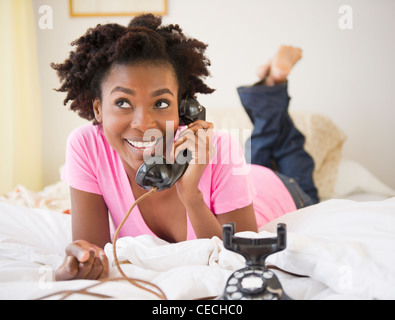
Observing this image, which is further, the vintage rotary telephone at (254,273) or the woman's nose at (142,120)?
the woman's nose at (142,120)

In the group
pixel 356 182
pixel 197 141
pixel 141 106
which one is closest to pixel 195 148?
pixel 197 141

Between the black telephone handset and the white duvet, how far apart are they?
0.36ft

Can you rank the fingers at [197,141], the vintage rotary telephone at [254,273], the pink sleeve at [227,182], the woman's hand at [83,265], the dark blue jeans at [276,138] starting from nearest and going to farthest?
the vintage rotary telephone at [254,273] → the woman's hand at [83,265] → the fingers at [197,141] → the pink sleeve at [227,182] → the dark blue jeans at [276,138]

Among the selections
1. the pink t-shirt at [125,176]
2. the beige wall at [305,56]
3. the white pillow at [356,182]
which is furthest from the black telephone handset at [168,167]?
the white pillow at [356,182]

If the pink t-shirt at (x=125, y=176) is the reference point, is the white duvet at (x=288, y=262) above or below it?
below

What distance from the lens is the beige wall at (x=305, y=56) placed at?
4.58 ft

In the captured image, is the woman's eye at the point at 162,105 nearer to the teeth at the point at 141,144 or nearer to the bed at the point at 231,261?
the teeth at the point at 141,144

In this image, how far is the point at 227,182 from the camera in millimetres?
829

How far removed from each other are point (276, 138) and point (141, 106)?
89cm

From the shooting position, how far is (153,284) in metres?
0.55

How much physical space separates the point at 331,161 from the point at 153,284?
1300mm

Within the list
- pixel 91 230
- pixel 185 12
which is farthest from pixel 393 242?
pixel 185 12

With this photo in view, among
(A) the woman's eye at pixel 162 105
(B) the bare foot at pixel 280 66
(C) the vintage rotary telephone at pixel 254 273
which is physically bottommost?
(C) the vintage rotary telephone at pixel 254 273

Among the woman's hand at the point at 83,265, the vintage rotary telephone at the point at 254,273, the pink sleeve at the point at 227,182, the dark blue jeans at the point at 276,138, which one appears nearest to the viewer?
the vintage rotary telephone at the point at 254,273
